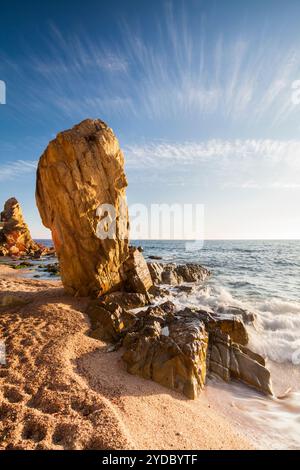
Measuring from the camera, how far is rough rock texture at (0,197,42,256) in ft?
147

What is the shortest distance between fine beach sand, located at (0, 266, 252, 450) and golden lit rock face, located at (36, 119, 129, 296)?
465 centimetres

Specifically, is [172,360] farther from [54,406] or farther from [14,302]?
[14,302]

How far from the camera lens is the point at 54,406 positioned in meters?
4.91

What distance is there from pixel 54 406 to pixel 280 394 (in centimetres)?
654

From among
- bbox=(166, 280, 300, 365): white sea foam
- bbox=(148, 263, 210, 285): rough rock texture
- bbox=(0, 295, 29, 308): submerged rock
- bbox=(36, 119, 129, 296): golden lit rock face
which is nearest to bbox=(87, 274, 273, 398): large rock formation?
bbox=(166, 280, 300, 365): white sea foam

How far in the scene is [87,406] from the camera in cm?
499

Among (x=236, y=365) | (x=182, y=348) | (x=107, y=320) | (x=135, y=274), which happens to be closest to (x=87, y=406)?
(x=182, y=348)

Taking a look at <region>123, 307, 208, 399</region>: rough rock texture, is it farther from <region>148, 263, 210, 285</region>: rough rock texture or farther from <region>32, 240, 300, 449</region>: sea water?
<region>148, 263, 210, 285</region>: rough rock texture

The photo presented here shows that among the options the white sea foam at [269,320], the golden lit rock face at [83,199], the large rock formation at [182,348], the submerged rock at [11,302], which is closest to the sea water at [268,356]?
the white sea foam at [269,320]

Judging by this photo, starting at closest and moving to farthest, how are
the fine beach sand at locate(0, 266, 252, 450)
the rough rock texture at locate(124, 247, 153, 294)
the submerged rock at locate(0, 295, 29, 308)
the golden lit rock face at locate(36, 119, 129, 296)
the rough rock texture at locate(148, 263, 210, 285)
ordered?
the fine beach sand at locate(0, 266, 252, 450)
the submerged rock at locate(0, 295, 29, 308)
the golden lit rock face at locate(36, 119, 129, 296)
the rough rock texture at locate(124, 247, 153, 294)
the rough rock texture at locate(148, 263, 210, 285)

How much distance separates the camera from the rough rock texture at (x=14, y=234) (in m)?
44.8

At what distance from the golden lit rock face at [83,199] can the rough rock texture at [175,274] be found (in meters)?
6.96

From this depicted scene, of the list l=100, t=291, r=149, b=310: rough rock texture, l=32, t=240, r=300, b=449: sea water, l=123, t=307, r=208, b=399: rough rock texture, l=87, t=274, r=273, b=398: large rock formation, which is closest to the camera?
l=32, t=240, r=300, b=449: sea water

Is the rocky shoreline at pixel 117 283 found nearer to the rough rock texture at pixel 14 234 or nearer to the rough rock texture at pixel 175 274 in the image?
the rough rock texture at pixel 175 274
